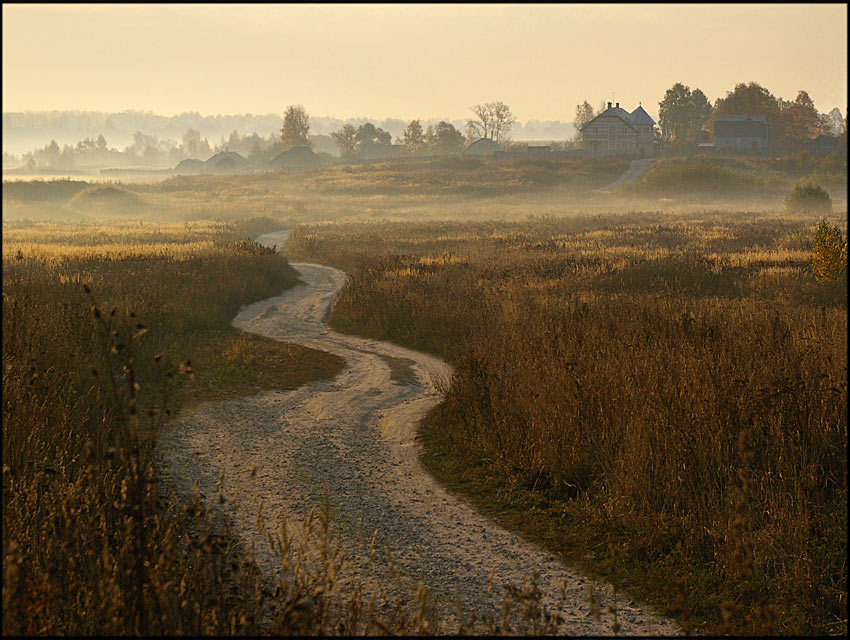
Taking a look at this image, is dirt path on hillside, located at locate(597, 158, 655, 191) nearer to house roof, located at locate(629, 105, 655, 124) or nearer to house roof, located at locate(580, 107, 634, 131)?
house roof, located at locate(580, 107, 634, 131)

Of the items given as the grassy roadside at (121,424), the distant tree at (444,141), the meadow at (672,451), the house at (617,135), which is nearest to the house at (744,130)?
the house at (617,135)

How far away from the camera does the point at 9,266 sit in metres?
23.5

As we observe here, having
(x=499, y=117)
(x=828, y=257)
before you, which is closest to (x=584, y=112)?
(x=499, y=117)

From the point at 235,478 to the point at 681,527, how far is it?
4746 millimetres

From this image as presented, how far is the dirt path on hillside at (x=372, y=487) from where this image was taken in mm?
6273

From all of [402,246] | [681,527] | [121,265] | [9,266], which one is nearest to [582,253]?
[402,246]

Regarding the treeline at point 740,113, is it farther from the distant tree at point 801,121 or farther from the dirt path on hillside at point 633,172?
the dirt path on hillside at point 633,172

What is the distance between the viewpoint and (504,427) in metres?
9.84

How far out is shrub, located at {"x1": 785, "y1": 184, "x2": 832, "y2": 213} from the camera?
2235 inches

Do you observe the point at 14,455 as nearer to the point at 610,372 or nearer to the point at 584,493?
the point at 584,493

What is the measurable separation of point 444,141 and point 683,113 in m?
49.8

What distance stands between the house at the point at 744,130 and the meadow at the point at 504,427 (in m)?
81.9

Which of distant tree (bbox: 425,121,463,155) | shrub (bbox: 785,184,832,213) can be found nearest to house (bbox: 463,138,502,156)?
distant tree (bbox: 425,121,463,155)

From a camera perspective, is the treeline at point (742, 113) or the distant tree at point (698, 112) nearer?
the treeline at point (742, 113)
